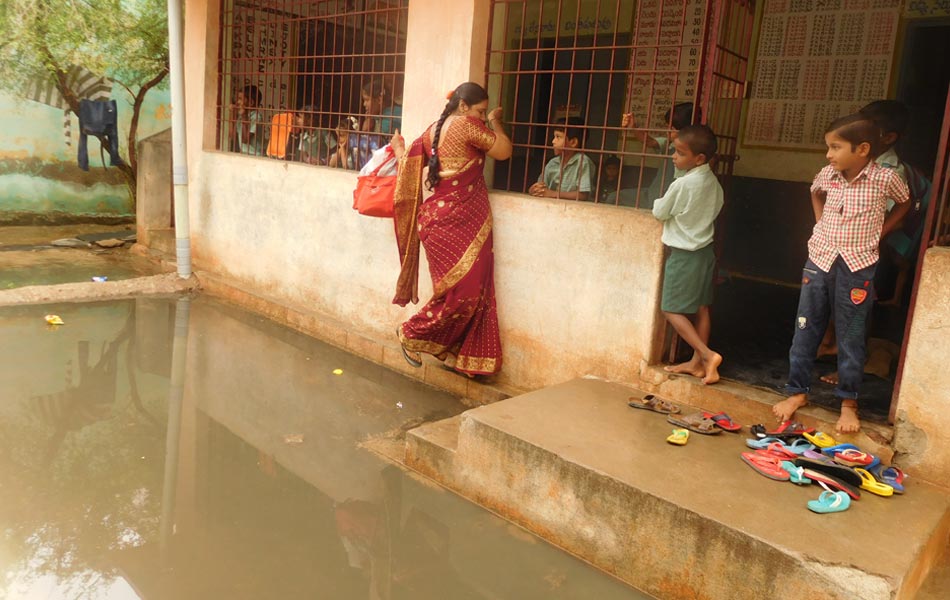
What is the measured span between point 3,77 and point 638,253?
9870mm

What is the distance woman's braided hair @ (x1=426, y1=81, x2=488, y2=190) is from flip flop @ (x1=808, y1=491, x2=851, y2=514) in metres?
3.00

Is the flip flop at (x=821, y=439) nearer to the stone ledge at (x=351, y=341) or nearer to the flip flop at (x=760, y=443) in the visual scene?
the flip flop at (x=760, y=443)

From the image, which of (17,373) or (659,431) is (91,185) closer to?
(17,373)

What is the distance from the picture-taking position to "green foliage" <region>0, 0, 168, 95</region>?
9719 mm

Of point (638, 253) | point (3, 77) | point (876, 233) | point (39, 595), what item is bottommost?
point (39, 595)

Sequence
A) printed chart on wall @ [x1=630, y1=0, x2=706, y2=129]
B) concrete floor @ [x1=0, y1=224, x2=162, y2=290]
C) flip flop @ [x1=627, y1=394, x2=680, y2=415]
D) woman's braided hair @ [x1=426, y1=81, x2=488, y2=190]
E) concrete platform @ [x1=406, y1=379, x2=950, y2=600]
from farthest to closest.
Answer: concrete floor @ [x1=0, y1=224, x2=162, y2=290] → printed chart on wall @ [x1=630, y1=0, x2=706, y2=129] → woman's braided hair @ [x1=426, y1=81, x2=488, y2=190] → flip flop @ [x1=627, y1=394, x2=680, y2=415] → concrete platform @ [x1=406, y1=379, x2=950, y2=600]

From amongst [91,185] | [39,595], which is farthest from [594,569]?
[91,185]

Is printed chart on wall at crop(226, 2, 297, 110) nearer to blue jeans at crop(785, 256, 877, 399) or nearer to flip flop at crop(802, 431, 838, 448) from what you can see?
blue jeans at crop(785, 256, 877, 399)

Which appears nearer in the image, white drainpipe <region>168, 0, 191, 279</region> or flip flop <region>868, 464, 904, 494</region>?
flip flop <region>868, 464, 904, 494</region>

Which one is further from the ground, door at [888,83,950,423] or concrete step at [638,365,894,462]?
door at [888,83,950,423]

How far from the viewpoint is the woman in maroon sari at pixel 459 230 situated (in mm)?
4906

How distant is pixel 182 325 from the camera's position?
6.67 metres

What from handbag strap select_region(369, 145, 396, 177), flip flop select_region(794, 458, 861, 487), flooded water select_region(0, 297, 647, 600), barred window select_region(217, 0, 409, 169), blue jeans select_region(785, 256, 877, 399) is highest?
barred window select_region(217, 0, 409, 169)

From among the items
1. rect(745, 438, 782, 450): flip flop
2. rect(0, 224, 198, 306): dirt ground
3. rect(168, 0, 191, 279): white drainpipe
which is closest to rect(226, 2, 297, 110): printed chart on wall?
rect(168, 0, 191, 279): white drainpipe
